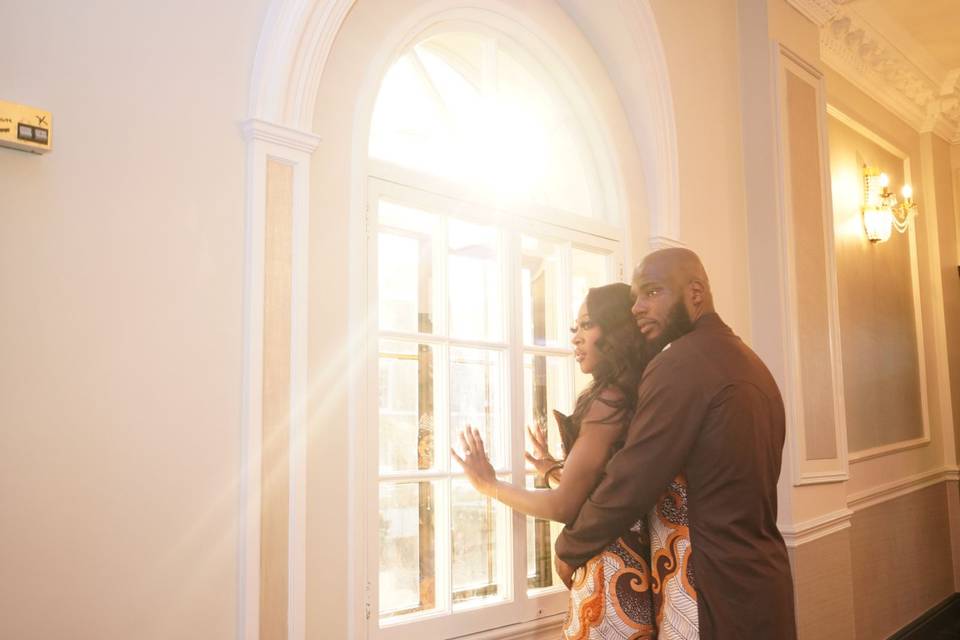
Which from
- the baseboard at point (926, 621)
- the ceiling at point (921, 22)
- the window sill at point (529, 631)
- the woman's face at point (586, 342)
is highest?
the ceiling at point (921, 22)

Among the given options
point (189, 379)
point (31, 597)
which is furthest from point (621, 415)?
point (31, 597)

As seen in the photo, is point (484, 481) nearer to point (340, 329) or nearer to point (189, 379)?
point (340, 329)

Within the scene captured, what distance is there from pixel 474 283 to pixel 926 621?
4830 mm

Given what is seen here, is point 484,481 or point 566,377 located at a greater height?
point 566,377

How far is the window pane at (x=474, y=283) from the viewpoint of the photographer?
251cm

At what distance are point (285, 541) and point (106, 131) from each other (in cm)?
98

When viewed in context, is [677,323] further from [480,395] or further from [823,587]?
[823,587]

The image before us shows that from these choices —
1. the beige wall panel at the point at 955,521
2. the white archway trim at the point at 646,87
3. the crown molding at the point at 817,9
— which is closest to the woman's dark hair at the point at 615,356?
the white archway trim at the point at 646,87

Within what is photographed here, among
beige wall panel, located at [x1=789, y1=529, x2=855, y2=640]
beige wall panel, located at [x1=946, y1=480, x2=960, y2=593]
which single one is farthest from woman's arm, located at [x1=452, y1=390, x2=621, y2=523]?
beige wall panel, located at [x1=946, y1=480, x2=960, y2=593]

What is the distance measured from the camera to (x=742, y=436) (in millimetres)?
1970

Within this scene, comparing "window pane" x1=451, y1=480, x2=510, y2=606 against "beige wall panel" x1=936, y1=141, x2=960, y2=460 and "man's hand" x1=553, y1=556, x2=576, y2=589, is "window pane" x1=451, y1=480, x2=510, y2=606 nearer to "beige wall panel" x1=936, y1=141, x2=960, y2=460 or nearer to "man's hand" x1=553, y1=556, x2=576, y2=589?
"man's hand" x1=553, y1=556, x2=576, y2=589

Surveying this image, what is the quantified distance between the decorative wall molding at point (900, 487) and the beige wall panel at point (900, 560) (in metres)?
0.05

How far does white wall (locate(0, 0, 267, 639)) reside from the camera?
147 centimetres

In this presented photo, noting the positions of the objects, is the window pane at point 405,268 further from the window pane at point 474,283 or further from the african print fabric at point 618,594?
the african print fabric at point 618,594
